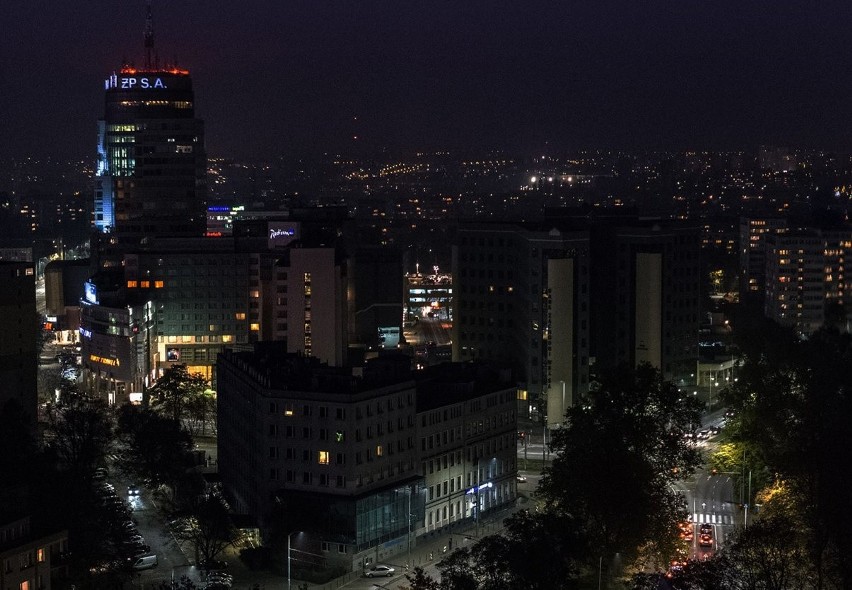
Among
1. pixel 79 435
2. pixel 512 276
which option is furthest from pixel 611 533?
pixel 512 276

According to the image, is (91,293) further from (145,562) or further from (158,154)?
(145,562)

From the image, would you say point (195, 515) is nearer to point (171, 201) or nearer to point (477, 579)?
point (477, 579)

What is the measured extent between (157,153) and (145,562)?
38979 millimetres

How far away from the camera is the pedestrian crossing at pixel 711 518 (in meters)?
37.6

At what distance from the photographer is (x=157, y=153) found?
7056 centimetres

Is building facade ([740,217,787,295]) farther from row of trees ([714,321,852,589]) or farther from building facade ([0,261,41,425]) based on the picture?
building facade ([0,261,41,425])

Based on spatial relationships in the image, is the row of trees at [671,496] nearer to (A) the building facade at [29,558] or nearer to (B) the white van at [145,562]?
(B) the white van at [145,562]

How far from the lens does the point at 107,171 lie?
73.6 m

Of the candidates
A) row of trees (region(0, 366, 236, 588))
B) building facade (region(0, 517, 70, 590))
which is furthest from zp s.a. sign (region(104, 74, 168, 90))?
building facade (region(0, 517, 70, 590))

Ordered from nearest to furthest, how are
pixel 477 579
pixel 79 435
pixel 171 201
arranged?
pixel 477 579 → pixel 79 435 → pixel 171 201

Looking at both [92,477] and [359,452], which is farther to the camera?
[92,477]

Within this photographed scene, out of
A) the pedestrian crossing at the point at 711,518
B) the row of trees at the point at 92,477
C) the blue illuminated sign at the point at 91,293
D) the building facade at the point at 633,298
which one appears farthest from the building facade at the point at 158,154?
the pedestrian crossing at the point at 711,518

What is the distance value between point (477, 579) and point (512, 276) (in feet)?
83.0

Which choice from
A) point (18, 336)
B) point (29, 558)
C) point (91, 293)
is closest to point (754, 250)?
point (91, 293)
